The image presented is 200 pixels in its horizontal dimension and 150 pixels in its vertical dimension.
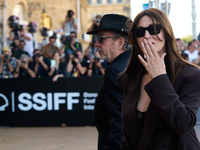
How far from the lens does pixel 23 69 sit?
30.3ft

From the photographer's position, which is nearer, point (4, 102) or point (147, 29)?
point (147, 29)

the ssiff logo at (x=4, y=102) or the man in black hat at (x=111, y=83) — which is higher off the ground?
the man in black hat at (x=111, y=83)

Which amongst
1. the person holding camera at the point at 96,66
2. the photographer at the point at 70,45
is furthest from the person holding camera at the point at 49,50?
the person holding camera at the point at 96,66

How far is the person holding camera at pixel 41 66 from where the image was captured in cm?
900

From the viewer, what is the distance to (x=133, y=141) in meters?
1.86

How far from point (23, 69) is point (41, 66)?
59 cm

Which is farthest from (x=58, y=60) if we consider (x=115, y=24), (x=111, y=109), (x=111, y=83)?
(x=111, y=109)

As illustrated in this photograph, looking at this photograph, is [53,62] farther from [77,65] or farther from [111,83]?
[111,83]

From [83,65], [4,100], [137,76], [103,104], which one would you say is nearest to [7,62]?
[4,100]

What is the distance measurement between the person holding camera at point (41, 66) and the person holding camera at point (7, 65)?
726 millimetres

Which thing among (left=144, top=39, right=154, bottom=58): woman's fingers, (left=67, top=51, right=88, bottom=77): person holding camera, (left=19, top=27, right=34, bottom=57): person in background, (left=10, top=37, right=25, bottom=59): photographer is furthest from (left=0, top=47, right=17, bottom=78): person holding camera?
(left=144, top=39, right=154, bottom=58): woman's fingers

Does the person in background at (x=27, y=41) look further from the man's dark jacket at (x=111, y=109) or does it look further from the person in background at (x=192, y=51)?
the man's dark jacket at (x=111, y=109)

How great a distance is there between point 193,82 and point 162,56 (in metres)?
0.22

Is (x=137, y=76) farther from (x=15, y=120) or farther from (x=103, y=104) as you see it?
(x=15, y=120)
